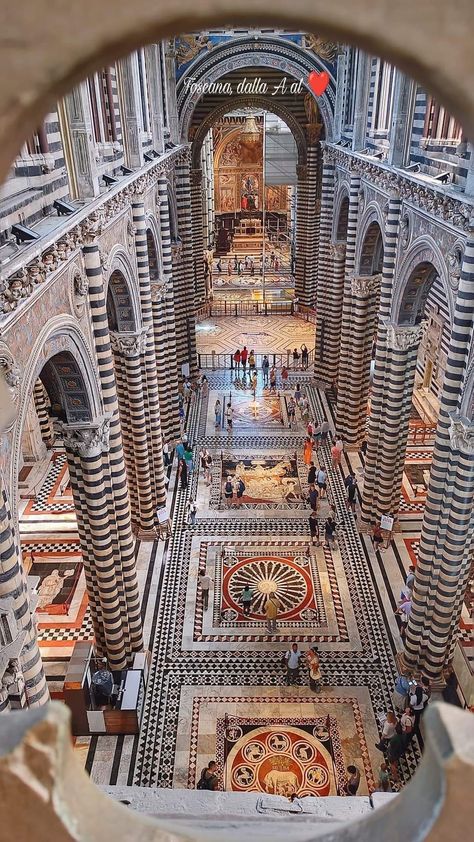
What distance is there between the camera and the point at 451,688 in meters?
10.4

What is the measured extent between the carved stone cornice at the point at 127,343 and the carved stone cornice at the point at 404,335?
517cm

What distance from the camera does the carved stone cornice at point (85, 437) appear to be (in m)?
8.94

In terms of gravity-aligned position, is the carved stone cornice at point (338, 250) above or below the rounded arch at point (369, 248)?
below

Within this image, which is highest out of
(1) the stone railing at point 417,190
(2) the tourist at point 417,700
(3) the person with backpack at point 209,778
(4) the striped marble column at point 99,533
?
(1) the stone railing at point 417,190

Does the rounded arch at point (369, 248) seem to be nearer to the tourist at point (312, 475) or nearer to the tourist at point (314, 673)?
the tourist at point (312, 475)

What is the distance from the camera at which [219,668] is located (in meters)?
10.9

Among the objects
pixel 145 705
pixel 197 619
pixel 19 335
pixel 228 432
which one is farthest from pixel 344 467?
pixel 19 335

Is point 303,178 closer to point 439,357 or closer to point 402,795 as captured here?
point 439,357

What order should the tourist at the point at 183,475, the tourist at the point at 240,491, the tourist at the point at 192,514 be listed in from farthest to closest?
the tourist at the point at 183,475 < the tourist at the point at 240,491 < the tourist at the point at 192,514

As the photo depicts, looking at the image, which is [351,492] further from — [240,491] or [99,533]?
[99,533]

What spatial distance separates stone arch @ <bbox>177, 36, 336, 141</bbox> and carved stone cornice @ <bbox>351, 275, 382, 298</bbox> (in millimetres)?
6650

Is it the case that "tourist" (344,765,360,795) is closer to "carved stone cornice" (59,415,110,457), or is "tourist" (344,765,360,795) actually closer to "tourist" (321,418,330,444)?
"carved stone cornice" (59,415,110,457)

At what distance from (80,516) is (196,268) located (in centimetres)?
1910

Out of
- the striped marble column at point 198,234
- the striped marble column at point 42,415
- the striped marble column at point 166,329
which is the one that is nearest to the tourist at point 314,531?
the striped marble column at point 166,329
